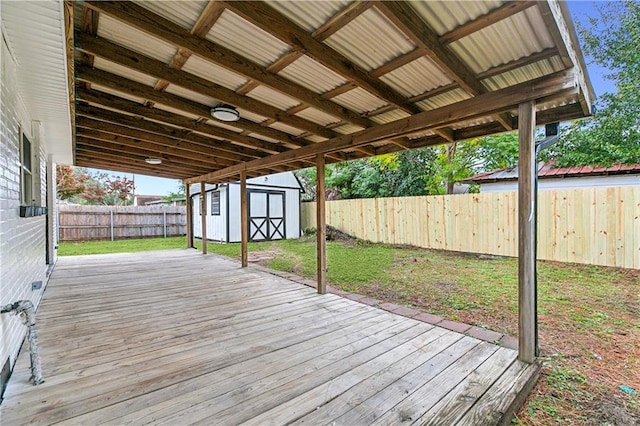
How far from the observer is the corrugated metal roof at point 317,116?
3.25 metres

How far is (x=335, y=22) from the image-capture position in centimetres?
175

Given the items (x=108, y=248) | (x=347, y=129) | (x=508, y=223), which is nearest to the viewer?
(x=347, y=129)

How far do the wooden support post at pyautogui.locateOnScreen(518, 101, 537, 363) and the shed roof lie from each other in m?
0.20

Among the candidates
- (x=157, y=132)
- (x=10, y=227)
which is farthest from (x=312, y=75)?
(x=157, y=132)

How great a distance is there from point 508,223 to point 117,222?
568 inches

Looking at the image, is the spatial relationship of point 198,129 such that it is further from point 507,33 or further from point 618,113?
point 618,113

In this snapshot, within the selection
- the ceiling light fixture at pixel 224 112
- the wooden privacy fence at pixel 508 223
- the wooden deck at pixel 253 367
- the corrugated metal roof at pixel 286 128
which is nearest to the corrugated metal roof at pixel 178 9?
the ceiling light fixture at pixel 224 112

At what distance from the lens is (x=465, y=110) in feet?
8.26

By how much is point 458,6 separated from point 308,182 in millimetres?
16800

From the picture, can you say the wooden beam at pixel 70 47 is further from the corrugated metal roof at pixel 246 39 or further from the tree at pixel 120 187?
the tree at pixel 120 187

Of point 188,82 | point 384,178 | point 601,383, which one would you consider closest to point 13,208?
point 188,82

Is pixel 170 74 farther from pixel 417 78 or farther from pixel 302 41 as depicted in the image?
pixel 417 78

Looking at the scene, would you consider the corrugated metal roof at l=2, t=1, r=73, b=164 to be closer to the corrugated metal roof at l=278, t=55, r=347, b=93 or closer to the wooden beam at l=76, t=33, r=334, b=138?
the wooden beam at l=76, t=33, r=334, b=138

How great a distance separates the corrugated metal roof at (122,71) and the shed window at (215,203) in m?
9.08
